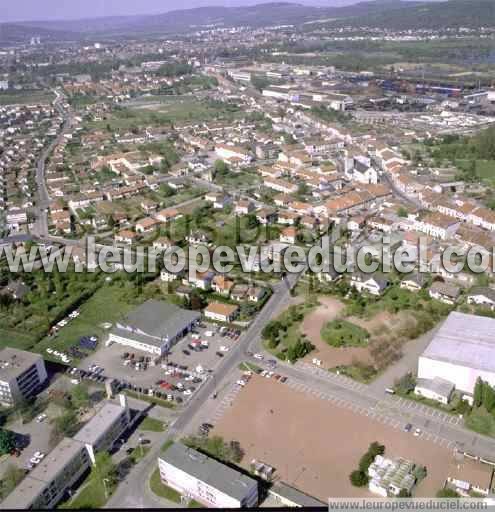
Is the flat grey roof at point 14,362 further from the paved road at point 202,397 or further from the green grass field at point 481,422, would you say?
the green grass field at point 481,422

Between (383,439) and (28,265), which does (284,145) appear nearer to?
(28,265)

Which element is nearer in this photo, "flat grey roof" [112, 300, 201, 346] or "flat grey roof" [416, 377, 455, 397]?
"flat grey roof" [416, 377, 455, 397]

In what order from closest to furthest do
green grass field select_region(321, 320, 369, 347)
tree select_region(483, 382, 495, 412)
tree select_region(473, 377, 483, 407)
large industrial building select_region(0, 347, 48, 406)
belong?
1. tree select_region(483, 382, 495, 412)
2. tree select_region(473, 377, 483, 407)
3. large industrial building select_region(0, 347, 48, 406)
4. green grass field select_region(321, 320, 369, 347)

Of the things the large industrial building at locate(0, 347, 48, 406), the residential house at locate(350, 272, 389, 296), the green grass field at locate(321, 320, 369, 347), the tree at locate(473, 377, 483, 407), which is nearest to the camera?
the tree at locate(473, 377, 483, 407)

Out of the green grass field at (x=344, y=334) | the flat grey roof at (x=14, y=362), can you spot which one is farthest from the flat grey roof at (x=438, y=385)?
the flat grey roof at (x=14, y=362)

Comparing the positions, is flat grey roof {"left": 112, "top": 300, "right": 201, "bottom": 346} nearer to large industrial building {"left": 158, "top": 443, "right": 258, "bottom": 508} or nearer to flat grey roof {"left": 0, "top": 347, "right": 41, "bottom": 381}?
flat grey roof {"left": 0, "top": 347, "right": 41, "bottom": 381}

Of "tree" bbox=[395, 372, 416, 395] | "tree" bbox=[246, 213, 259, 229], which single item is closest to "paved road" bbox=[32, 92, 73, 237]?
"tree" bbox=[246, 213, 259, 229]

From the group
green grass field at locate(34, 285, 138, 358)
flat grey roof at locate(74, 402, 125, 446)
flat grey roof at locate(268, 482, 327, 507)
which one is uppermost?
flat grey roof at locate(74, 402, 125, 446)
